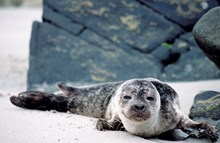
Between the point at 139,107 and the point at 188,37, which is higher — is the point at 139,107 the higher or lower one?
the higher one

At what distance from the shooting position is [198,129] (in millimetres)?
4168

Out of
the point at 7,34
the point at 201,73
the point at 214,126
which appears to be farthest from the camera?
the point at 7,34

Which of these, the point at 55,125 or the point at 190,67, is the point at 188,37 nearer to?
the point at 190,67

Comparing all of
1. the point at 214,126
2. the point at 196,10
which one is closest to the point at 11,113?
the point at 214,126

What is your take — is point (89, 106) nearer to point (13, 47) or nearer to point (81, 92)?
point (81, 92)

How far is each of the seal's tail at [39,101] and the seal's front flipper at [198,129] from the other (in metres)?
1.63

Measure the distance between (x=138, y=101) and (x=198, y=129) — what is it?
602 millimetres

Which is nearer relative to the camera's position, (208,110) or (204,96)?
(208,110)

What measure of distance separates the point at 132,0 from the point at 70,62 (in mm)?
1341

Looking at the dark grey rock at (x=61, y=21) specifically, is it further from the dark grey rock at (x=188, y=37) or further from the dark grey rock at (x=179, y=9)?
the dark grey rock at (x=188, y=37)

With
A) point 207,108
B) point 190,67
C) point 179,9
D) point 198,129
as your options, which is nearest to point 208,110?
point 207,108

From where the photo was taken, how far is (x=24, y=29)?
61.5 feet

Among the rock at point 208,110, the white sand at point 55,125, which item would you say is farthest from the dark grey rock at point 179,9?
the rock at point 208,110

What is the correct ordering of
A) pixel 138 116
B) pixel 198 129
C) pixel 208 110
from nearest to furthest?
pixel 138 116 < pixel 198 129 < pixel 208 110
